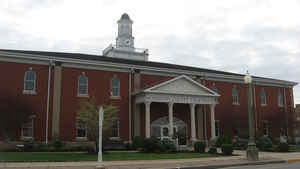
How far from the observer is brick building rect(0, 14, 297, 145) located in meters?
29.5

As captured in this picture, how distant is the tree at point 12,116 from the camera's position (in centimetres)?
2591

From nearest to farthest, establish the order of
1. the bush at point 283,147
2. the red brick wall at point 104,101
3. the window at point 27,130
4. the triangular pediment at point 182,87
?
the bush at point 283,147, the window at point 27,130, the red brick wall at point 104,101, the triangular pediment at point 182,87

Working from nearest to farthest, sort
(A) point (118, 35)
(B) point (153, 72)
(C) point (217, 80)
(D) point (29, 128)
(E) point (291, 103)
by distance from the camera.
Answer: (D) point (29, 128) → (B) point (153, 72) → (C) point (217, 80) → (E) point (291, 103) → (A) point (118, 35)

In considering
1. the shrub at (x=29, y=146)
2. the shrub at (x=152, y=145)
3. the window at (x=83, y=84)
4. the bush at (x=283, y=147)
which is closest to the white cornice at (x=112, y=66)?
the window at (x=83, y=84)

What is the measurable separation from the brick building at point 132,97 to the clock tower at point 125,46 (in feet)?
56.9

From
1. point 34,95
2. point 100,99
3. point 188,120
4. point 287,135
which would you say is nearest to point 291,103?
point 287,135

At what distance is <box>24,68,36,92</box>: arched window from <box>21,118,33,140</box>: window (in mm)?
3004

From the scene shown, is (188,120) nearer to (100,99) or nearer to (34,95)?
(100,99)

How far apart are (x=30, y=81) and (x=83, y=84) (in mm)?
5009

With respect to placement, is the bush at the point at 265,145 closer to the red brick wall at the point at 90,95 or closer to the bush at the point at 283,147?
the bush at the point at 283,147

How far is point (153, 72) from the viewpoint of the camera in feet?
116

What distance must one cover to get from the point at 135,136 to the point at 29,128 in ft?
33.0

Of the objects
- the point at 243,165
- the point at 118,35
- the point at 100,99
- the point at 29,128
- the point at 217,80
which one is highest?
the point at 118,35

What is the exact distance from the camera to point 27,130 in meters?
29.0
